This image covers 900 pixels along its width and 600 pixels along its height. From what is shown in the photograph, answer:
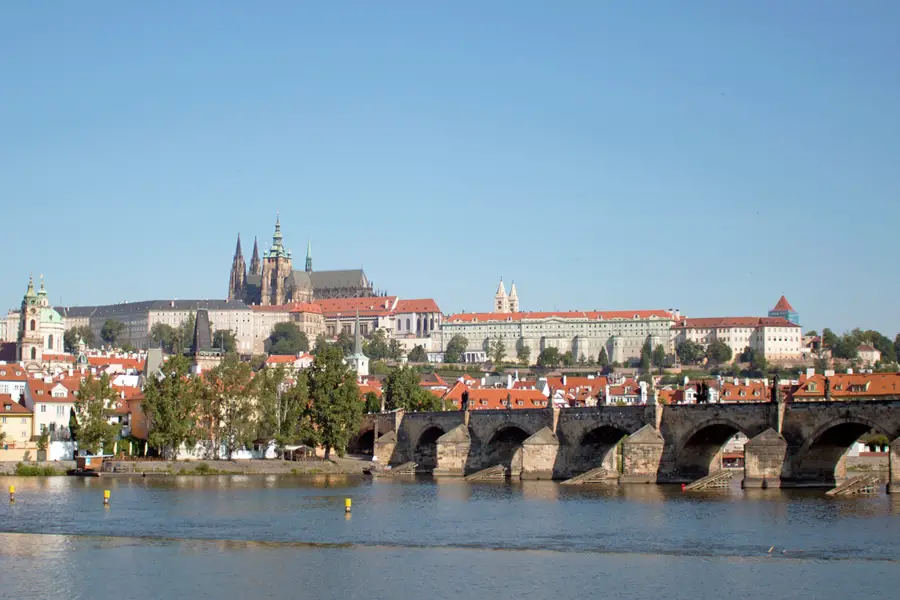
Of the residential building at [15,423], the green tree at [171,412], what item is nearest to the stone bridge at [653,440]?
the green tree at [171,412]

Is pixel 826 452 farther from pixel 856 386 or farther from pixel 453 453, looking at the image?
pixel 856 386

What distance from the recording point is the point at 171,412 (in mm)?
77562

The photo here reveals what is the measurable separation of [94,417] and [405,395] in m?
26.6

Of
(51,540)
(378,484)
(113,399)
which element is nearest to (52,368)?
(113,399)

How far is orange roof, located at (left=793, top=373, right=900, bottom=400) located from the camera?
91.9 metres

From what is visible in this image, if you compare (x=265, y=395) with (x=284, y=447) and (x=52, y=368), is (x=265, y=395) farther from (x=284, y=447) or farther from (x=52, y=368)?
(x=52, y=368)

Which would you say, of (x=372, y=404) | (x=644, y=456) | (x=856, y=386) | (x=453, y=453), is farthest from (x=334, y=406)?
(x=856, y=386)

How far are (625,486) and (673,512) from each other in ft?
39.5

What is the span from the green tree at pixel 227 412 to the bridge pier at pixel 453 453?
11099mm

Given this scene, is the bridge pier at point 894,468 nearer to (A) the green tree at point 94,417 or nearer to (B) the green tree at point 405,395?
(A) the green tree at point 94,417

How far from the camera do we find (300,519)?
5316 cm

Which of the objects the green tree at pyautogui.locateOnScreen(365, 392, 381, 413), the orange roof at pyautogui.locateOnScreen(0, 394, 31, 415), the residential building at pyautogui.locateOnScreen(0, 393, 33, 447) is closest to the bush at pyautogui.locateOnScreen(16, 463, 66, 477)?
the residential building at pyautogui.locateOnScreen(0, 393, 33, 447)

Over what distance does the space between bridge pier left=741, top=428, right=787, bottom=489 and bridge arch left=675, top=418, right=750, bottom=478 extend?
11.4 feet

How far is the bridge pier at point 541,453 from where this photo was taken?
72.9 m
